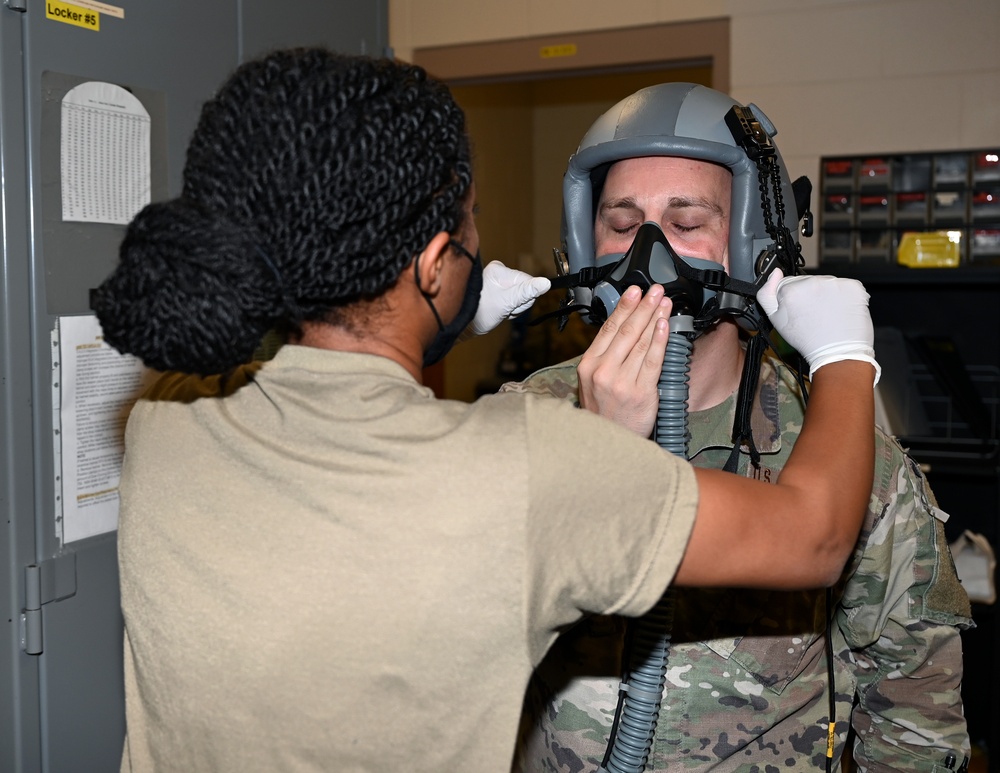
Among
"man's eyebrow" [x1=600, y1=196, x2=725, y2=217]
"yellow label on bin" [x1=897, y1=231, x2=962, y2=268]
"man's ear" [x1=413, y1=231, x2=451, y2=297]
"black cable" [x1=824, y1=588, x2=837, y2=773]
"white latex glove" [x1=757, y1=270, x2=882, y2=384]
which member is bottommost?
"black cable" [x1=824, y1=588, x2=837, y2=773]

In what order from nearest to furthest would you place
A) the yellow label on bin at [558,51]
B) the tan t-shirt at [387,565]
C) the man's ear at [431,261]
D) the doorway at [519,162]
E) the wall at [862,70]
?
the tan t-shirt at [387,565]
the man's ear at [431,261]
the wall at [862,70]
the yellow label on bin at [558,51]
the doorway at [519,162]

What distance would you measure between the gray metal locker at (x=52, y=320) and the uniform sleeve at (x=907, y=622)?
4.40ft

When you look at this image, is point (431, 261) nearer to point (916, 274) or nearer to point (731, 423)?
point (731, 423)

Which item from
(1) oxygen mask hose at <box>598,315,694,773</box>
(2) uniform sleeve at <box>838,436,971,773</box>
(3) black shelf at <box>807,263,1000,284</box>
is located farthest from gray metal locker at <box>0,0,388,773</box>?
(3) black shelf at <box>807,263,1000,284</box>

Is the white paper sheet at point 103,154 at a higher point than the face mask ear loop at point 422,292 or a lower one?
higher

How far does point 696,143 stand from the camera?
52.9 inches

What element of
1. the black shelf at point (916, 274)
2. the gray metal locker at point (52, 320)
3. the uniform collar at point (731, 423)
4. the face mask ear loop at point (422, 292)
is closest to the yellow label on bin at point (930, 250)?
the black shelf at point (916, 274)

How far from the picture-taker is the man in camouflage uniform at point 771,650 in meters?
1.33

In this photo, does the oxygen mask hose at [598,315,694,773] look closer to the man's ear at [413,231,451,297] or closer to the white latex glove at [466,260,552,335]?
the white latex glove at [466,260,552,335]

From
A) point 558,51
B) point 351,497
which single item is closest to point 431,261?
point 351,497

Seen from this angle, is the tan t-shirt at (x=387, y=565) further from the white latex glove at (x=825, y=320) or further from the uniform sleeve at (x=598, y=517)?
the white latex glove at (x=825, y=320)

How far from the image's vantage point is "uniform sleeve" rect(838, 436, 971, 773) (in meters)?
1.37

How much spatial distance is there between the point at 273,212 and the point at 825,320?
2.38ft

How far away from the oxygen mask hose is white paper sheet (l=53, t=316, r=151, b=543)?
97 cm
